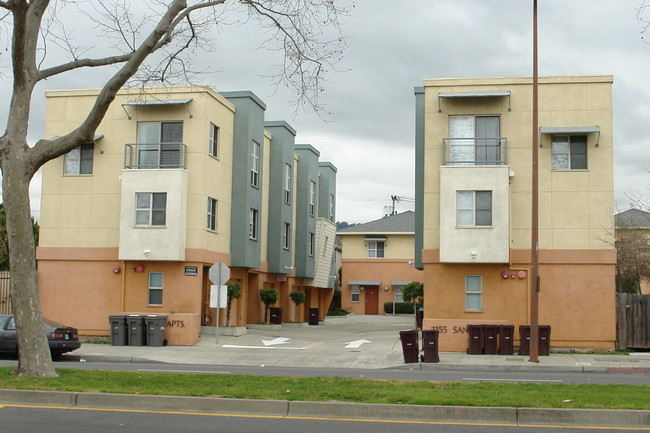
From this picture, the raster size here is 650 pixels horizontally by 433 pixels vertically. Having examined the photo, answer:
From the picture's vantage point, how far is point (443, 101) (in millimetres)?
27109

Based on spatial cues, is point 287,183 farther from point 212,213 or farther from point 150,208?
point 150,208

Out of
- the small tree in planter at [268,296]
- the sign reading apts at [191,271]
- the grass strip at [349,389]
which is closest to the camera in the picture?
the grass strip at [349,389]

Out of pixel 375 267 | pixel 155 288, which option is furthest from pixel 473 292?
pixel 375 267

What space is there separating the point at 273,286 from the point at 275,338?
939cm

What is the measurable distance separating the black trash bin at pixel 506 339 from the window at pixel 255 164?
13.3 metres

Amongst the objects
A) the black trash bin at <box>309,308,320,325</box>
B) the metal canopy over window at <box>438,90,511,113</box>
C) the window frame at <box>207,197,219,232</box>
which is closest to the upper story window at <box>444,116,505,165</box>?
the metal canopy over window at <box>438,90,511,113</box>

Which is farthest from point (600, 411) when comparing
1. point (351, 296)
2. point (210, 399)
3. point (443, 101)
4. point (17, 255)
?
point (351, 296)

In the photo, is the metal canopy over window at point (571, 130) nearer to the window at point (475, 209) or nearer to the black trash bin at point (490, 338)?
the window at point (475, 209)

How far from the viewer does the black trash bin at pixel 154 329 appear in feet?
88.8

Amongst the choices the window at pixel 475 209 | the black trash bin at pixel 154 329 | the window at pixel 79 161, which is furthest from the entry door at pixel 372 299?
the window at pixel 475 209

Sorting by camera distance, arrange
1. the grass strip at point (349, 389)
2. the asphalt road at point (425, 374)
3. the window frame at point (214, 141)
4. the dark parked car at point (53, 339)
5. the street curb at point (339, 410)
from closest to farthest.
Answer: the street curb at point (339, 410) < the grass strip at point (349, 389) < the asphalt road at point (425, 374) < the dark parked car at point (53, 339) < the window frame at point (214, 141)

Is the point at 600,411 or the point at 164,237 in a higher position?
the point at 164,237

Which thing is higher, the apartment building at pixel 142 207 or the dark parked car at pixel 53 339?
the apartment building at pixel 142 207

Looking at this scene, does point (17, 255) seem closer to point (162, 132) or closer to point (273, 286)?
point (162, 132)
